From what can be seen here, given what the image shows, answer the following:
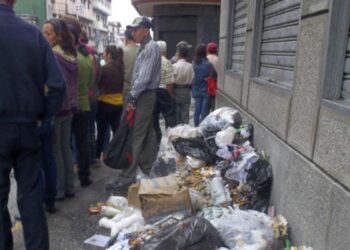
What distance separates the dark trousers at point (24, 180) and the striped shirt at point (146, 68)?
181 cm

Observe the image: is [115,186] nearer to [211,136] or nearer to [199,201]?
[211,136]

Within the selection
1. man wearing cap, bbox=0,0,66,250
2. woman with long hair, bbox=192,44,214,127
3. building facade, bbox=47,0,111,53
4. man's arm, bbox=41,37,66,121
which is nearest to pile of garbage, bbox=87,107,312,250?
man wearing cap, bbox=0,0,66,250

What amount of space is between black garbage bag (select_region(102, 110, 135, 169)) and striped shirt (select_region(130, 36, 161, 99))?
0.50 metres

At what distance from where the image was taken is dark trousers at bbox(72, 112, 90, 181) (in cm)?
462

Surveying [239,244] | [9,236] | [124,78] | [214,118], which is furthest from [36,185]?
[124,78]

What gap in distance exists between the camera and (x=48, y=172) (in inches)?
153

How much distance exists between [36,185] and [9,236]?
0.48 meters

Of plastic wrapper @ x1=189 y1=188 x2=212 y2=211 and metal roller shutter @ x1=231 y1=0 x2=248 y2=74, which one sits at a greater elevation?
metal roller shutter @ x1=231 y1=0 x2=248 y2=74

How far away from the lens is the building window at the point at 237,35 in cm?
571

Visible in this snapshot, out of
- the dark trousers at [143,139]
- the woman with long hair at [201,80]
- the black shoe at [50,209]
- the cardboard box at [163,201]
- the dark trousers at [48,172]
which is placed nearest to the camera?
the cardboard box at [163,201]

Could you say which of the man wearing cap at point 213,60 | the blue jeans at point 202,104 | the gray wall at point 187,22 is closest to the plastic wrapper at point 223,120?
the blue jeans at point 202,104

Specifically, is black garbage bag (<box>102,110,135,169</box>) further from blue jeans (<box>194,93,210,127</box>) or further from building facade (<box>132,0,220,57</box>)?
building facade (<box>132,0,220,57</box>)

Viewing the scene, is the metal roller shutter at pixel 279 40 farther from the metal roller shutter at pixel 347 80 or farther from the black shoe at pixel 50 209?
the black shoe at pixel 50 209

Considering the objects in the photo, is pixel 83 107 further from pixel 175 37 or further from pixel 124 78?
pixel 175 37
